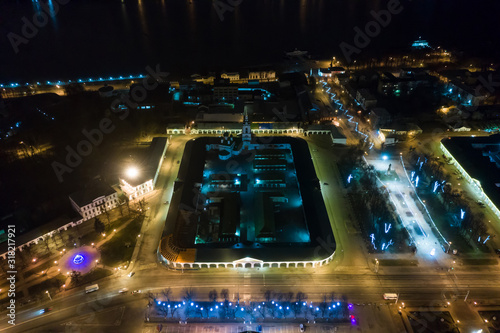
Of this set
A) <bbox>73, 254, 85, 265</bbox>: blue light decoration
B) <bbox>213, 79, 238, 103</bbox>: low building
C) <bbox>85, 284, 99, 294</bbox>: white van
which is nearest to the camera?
<bbox>85, 284, 99, 294</bbox>: white van

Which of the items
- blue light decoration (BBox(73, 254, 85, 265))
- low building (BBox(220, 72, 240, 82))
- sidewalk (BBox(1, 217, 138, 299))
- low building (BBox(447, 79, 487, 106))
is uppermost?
low building (BBox(220, 72, 240, 82))

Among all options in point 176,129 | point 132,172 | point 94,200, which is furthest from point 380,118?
point 94,200

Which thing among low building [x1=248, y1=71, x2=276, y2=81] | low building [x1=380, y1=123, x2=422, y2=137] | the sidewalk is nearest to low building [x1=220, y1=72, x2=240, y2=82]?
low building [x1=248, y1=71, x2=276, y2=81]

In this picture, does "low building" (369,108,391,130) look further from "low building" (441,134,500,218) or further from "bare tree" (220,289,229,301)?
"bare tree" (220,289,229,301)

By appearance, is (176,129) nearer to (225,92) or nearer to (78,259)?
(225,92)

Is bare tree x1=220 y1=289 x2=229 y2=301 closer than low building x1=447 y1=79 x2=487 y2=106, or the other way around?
bare tree x1=220 y1=289 x2=229 y2=301

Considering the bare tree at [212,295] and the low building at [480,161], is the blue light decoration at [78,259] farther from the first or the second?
the low building at [480,161]
